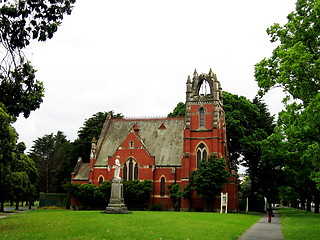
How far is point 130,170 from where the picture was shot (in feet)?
177

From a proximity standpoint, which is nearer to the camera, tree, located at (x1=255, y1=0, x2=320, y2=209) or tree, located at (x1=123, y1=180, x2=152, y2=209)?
tree, located at (x1=255, y1=0, x2=320, y2=209)

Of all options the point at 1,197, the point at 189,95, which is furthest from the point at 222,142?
the point at 1,197

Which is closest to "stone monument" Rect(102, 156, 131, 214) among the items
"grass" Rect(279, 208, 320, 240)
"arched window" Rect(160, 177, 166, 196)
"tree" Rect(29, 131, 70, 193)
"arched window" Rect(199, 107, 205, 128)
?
"grass" Rect(279, 208, 320, 240)

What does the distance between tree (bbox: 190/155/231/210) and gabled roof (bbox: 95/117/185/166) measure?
6.44 meters

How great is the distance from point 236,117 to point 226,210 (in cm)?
1671

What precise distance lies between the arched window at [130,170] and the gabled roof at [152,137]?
9.39 ft

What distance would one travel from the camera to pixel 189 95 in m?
53.9

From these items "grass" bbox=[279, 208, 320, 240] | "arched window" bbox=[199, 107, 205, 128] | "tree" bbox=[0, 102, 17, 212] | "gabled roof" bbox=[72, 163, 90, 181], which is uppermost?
"arched window" bbox=[199, 107, 205, 128]

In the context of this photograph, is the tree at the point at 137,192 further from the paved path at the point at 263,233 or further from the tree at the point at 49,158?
the paved path at the point at 263,233

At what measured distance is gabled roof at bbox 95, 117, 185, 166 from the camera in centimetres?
5438

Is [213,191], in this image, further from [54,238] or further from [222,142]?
[54,238]

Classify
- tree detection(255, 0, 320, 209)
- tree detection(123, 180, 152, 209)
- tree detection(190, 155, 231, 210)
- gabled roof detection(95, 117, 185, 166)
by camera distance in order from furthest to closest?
gabled roof detection(95, 117, 185, 166) → tree detection(123, 180, 152, 209) → tree detection(190, 155, 231, 210) → tree detection(255, 0, 320, 209)

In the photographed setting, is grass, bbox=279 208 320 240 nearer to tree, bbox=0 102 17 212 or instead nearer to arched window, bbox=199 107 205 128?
tree, bbox=0 102 17 212

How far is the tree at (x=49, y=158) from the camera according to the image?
262 ft
